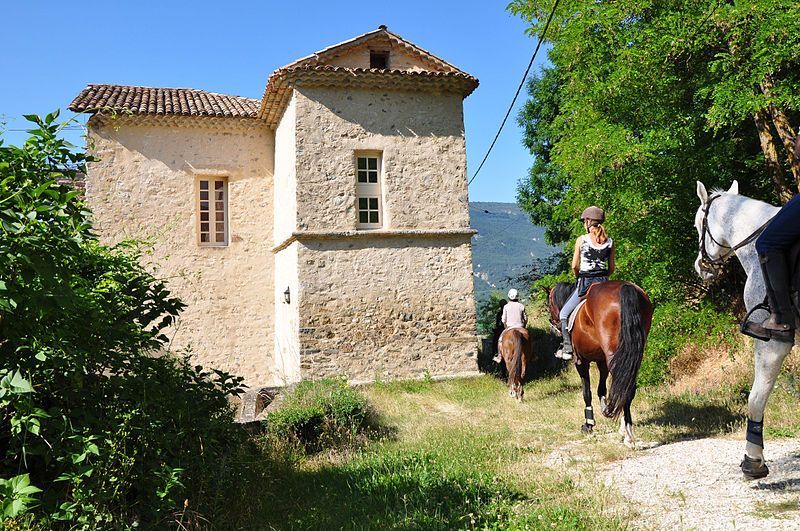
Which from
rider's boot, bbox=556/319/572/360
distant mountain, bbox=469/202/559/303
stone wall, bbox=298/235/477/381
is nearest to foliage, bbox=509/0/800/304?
rider's boot, bbox=556/319/572/360

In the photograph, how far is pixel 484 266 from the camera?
150875 mm

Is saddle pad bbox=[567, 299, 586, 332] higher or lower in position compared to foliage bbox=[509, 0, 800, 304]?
lower

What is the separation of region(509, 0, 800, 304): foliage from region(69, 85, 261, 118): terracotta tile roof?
8.20 meters

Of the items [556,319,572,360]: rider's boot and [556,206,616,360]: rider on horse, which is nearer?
[556,206,616,360]: rider on horse

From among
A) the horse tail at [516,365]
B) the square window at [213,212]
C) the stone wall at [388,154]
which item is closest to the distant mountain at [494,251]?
the square window at [213,212]

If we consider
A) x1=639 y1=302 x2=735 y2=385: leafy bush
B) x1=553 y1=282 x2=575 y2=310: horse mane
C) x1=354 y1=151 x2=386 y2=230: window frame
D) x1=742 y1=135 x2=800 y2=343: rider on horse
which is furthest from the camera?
x1=354 y1=151 x2=386 y2=230: window frame

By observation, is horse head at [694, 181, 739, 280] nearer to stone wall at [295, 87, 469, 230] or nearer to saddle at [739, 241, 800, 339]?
saddle at [739, 241, 800, 339]

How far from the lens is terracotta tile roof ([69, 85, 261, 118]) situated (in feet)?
47.8

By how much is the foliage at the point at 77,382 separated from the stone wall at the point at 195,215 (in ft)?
34.4

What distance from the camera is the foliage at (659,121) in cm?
971

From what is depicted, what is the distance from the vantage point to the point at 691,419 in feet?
24.9

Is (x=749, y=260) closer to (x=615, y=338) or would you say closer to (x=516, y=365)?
(x=615, y=338)

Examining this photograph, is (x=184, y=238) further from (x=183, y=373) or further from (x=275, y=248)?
(x=183, y=373)

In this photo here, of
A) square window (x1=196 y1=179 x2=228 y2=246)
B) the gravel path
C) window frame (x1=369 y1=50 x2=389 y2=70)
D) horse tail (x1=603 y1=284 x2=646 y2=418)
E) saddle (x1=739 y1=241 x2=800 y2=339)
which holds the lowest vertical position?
the gravel path
